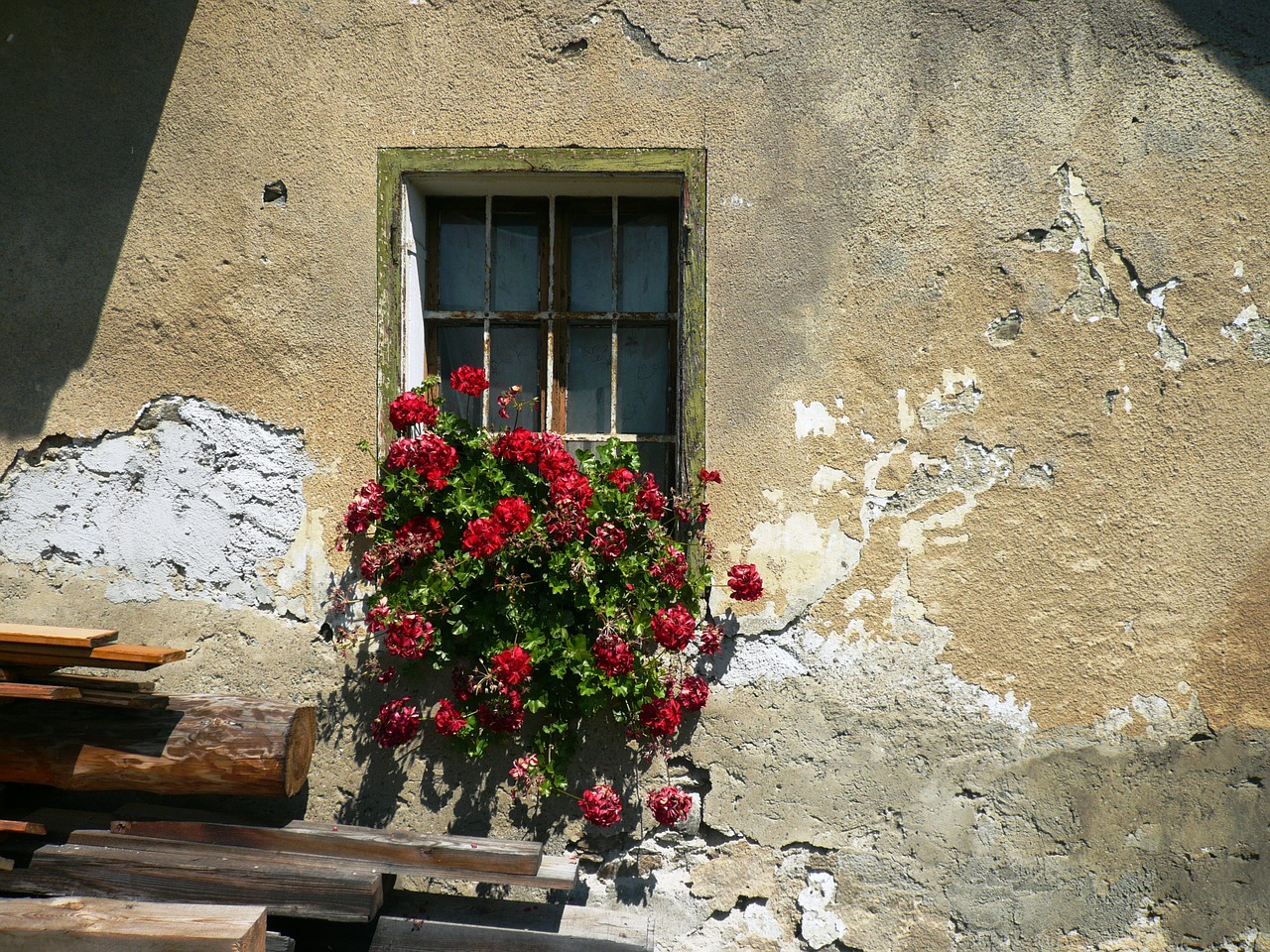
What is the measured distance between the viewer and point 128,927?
221 cm

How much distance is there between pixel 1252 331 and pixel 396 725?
9.84 ft

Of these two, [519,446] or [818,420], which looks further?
[818,420]

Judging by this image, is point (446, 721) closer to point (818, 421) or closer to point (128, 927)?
point (128, 927)

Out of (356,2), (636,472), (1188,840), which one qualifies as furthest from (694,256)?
(1188,840)

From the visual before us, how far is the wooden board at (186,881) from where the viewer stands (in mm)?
2406

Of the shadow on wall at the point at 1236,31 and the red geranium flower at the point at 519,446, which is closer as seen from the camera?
the red geranium flower at the point at 519,446

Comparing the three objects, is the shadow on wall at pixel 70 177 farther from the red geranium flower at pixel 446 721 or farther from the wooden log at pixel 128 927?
the red geranium flower at pixel 446 721

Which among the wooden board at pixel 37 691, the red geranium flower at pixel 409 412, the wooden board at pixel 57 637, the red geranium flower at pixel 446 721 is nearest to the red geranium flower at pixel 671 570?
the red geranium flower at pixel 446 721

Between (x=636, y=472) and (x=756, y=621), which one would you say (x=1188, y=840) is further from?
(x=636, y=472)

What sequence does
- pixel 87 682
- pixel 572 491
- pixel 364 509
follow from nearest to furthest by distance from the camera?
pixel 87 682 → pixel 572 491 → pixel 364 509

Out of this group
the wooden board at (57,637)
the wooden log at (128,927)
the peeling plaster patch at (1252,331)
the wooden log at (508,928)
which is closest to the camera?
the wooden log at (128,927)

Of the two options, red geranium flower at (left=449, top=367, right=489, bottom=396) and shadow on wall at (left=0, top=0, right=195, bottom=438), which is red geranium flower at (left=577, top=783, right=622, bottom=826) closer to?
red geranium flower at (left=449, top=367, right=489, bottom=396)

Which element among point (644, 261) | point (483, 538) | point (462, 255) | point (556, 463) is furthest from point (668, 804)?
point (462, 255)

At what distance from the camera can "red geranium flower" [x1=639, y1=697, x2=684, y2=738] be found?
2.61 meters
